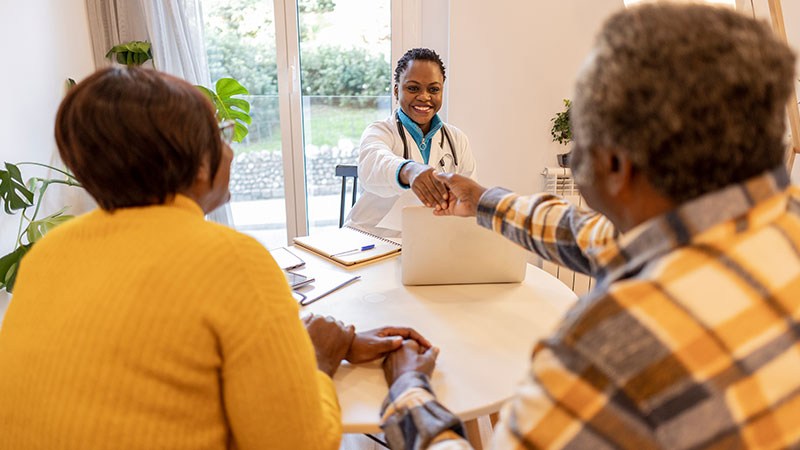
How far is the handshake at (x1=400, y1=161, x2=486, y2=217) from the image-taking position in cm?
123

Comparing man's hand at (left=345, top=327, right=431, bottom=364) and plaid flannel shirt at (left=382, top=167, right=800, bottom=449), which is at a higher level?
plaid flannel shirt at (left=382, top=167, right=800, bottom=449)

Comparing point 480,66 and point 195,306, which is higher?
point 480,66

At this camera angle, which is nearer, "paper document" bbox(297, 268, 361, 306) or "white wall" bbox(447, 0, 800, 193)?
"paper document" bbox(297, 268, 361, 306)

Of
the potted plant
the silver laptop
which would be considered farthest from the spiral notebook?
the potted plant

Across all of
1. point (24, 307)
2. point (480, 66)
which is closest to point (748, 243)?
point (24, 307)

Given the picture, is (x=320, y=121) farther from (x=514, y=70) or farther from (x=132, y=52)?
(x=514, y=70)

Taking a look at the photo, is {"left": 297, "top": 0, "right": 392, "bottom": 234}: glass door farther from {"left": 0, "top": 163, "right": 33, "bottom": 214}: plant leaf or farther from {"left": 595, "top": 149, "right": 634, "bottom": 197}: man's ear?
{"left": 595, "top": 149, "right": 634, "bottom": 197}: man's ear

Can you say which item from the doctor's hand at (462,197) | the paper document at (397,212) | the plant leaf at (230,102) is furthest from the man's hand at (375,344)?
the plant leaf at (230,102)

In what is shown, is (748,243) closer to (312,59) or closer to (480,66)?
(480,66)

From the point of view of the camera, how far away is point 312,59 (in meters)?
3.04

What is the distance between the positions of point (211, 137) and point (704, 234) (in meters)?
0.62

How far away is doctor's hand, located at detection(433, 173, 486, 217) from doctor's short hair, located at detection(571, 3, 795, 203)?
2.49ft

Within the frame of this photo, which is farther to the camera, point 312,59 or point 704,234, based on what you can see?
point 312,59

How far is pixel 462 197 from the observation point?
1240 millimetres
